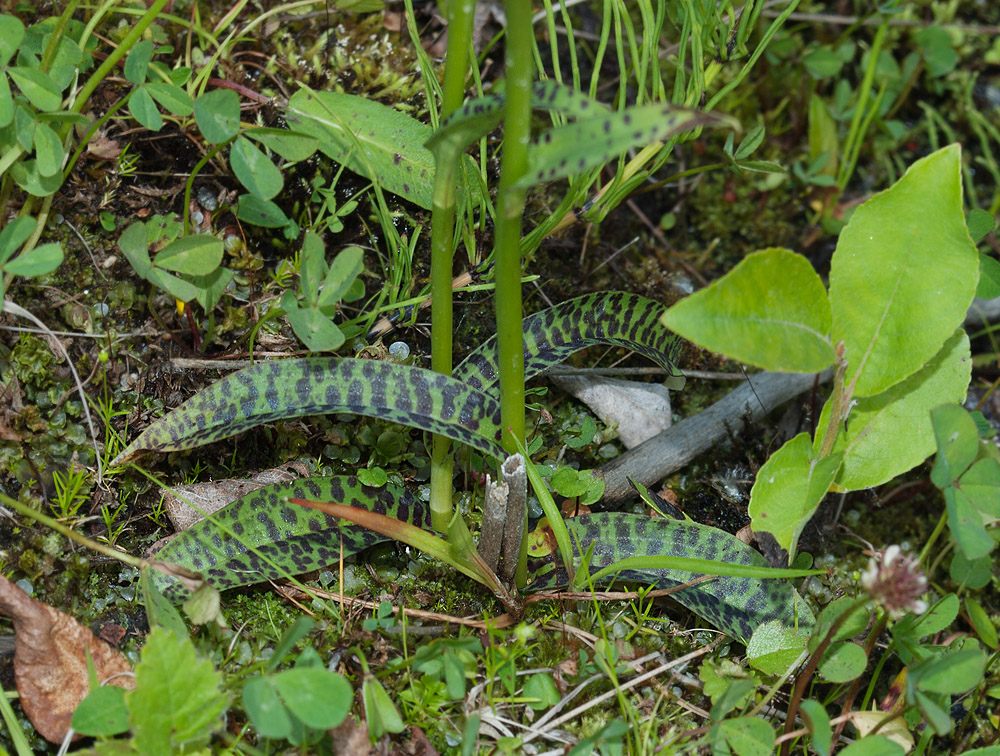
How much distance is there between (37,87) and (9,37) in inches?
4.5

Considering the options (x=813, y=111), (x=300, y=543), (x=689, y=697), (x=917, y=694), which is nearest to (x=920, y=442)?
(x=917, y=694)

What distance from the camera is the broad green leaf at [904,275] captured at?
189 centimetres

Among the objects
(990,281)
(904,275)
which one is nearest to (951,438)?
(904,275)

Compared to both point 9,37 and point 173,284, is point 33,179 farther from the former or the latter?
point 173,284

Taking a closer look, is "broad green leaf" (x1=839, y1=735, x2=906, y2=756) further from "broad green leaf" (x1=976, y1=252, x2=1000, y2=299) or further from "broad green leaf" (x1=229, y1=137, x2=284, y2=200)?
"broad green leaf" (x1=229, y1=137, x2=284, y2=200)

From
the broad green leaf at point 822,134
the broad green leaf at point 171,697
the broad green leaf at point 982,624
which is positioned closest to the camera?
the broad green leaf at point 171,697

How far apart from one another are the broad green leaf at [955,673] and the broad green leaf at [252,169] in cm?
179

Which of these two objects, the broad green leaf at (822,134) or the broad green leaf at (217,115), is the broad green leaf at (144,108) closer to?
the broad green leaf at (217,115)

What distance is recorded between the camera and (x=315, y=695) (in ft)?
5.01

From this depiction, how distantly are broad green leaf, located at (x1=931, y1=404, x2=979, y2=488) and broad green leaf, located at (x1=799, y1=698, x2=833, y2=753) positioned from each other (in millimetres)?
519

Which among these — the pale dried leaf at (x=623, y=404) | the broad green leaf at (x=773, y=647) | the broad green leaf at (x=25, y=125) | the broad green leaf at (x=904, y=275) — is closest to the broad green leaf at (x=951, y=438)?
the broad green leaf at (x=904, y=275)

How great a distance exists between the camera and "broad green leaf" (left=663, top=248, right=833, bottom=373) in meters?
1.61

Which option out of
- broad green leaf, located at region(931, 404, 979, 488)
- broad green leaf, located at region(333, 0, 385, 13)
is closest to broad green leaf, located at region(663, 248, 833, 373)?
broad green leaf, located at region(931, 404, 979, 488)

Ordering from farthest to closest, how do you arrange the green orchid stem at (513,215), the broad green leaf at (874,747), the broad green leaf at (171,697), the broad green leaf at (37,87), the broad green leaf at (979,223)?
the broad green leaf at (979,223)
the broad green leaf at (37,87)
the broad green leaf at (874,747)
the broad green leaf at (171,697)
the green orchid stem at (513,215)
